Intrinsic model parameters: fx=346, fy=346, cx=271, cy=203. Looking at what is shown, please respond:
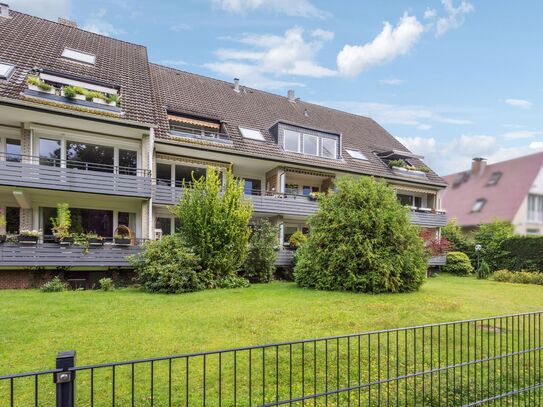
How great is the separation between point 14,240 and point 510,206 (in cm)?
1991

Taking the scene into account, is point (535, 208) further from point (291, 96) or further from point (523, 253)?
point (291, 96)

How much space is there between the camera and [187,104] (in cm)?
2092

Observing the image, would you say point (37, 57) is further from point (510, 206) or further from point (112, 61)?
point (510, 206)

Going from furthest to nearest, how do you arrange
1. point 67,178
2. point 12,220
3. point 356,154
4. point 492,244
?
point 356,154 → point 492,244 → point 12,220 → point 67,178

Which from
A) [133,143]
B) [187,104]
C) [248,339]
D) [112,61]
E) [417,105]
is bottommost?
[248,339]

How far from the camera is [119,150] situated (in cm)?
1711

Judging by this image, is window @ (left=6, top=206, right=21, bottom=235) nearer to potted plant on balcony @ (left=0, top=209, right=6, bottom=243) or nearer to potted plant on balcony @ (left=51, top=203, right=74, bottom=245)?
potted plant on balcony @ (left=0, top=209, right=6, bottom=243)

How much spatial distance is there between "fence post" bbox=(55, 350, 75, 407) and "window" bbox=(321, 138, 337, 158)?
20.8 meters

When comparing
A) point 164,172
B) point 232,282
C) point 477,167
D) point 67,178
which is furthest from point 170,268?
point 477,167

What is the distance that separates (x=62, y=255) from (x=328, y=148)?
16062 millimetres

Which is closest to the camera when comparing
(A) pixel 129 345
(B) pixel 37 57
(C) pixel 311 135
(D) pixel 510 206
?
(A) pixel 129 345

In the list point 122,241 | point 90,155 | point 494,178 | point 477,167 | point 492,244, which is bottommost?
point 492,244

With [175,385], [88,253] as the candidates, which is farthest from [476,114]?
[88,253]

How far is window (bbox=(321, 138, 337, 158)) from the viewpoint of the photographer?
73.7 ft
